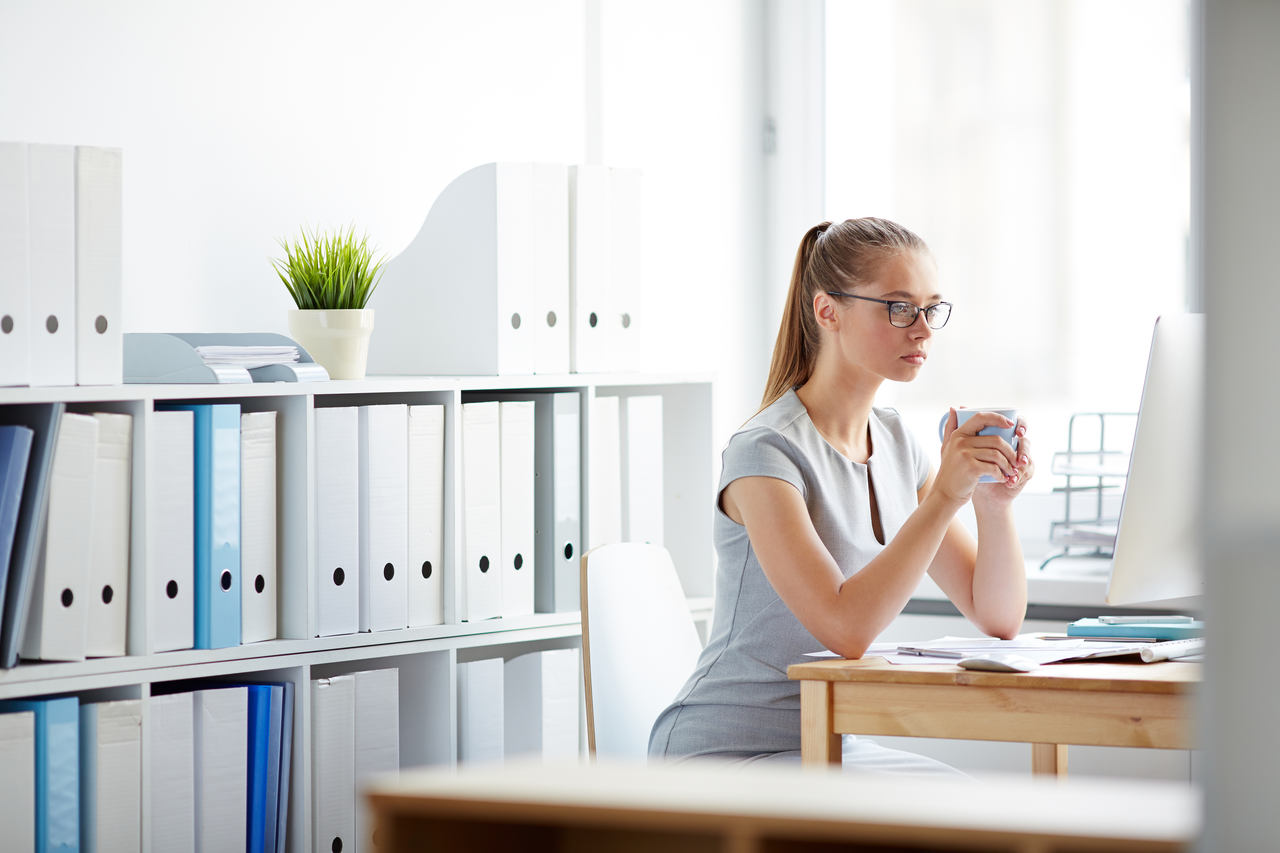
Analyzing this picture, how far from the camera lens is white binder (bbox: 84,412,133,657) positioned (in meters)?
2.04

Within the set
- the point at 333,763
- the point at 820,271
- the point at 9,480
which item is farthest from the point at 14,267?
the point at 820,271

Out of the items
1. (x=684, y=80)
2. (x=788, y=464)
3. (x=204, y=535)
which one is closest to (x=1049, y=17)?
(x=684, y=80)

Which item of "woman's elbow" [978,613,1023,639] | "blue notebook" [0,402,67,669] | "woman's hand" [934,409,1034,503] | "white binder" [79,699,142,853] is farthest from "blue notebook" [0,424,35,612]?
"woman's elbow" [978,613,1023,639]

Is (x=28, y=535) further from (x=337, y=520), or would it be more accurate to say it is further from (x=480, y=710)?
(x=480, y=710)

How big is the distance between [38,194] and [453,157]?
1092mm

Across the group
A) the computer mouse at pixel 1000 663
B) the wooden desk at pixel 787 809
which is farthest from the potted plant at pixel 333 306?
the wooden desk at pixel 787 809

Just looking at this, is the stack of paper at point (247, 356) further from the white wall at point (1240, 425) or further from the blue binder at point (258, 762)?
the white wall at point (1240, 425)

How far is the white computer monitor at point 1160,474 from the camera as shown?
1.83 metres

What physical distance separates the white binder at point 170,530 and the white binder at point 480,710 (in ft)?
1.66

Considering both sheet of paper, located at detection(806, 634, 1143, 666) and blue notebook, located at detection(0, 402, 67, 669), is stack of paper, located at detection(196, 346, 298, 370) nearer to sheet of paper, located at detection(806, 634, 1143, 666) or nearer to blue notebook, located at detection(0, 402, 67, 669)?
blue notebook, located at detection(0, 402, 67, 669)

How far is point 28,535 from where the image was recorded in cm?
196

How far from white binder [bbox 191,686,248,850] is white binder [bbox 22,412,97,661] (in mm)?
233

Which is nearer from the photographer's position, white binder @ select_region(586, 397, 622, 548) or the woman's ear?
the woman's ear

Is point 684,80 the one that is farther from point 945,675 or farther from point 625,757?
point 945,675
